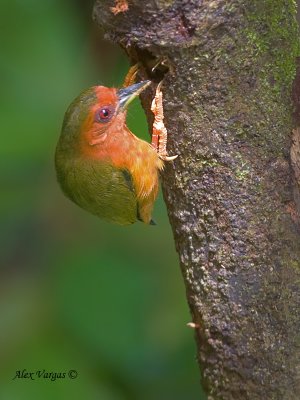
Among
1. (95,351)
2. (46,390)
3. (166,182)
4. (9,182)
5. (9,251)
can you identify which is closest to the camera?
(166,182)

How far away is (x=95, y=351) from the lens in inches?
188

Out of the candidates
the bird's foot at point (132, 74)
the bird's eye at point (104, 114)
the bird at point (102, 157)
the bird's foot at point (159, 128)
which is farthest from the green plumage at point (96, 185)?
the bird's foot at point (159, 128)

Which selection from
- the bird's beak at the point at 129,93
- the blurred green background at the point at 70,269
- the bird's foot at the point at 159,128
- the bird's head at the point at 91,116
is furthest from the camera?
the blurred green background at the point at 70,269

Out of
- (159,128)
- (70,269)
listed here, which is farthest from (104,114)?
(70,269)

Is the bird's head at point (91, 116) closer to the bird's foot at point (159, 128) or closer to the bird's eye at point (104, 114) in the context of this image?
the bird's eye at point (104, 114)

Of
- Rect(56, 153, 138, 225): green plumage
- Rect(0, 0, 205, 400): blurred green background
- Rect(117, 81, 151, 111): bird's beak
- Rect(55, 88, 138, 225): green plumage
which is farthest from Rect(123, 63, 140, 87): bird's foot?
Rect(0, 0, 205, 400): blurred green background

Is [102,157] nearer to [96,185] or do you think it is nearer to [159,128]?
Result: [96,185]

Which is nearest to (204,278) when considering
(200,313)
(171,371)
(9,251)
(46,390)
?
(200,313)

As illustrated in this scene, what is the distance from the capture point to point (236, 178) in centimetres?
319

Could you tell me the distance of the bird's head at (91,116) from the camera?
3.96m

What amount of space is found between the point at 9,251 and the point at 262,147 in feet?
10.3

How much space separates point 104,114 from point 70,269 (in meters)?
1.32

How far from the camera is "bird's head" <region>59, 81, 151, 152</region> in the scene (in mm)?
3963

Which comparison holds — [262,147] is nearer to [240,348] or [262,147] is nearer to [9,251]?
[240,348]
